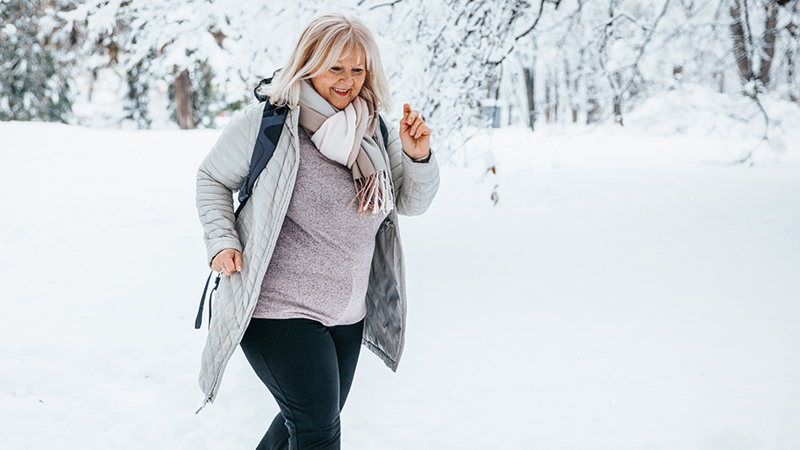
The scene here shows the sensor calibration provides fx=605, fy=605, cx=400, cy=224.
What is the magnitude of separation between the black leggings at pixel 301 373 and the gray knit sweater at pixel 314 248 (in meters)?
0.05

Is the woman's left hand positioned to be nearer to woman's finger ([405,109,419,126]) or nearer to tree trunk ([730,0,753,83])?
woman's finger ([405,109,419,126])

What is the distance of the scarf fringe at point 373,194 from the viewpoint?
177 centimetres

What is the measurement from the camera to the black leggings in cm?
171

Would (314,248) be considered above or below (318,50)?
below

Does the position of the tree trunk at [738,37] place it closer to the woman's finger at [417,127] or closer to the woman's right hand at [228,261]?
the woman's finger at [417,127]

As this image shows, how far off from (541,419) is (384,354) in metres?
1.38

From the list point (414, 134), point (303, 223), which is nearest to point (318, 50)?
point (414, 134)

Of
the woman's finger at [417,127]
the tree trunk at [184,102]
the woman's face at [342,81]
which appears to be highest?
the woman's face at [342,81]

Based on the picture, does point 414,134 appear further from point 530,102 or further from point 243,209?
point 530,102

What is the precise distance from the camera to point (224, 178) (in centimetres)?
180

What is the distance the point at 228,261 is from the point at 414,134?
670mm

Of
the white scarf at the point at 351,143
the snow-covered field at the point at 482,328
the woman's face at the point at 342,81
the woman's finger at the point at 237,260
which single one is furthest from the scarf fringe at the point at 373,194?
the snow-covered field at the point at 482,328

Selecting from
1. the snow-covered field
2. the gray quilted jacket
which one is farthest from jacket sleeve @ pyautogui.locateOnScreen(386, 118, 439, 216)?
the snow-covered field

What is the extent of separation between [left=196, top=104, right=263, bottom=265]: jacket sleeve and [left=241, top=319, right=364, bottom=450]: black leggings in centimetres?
26
